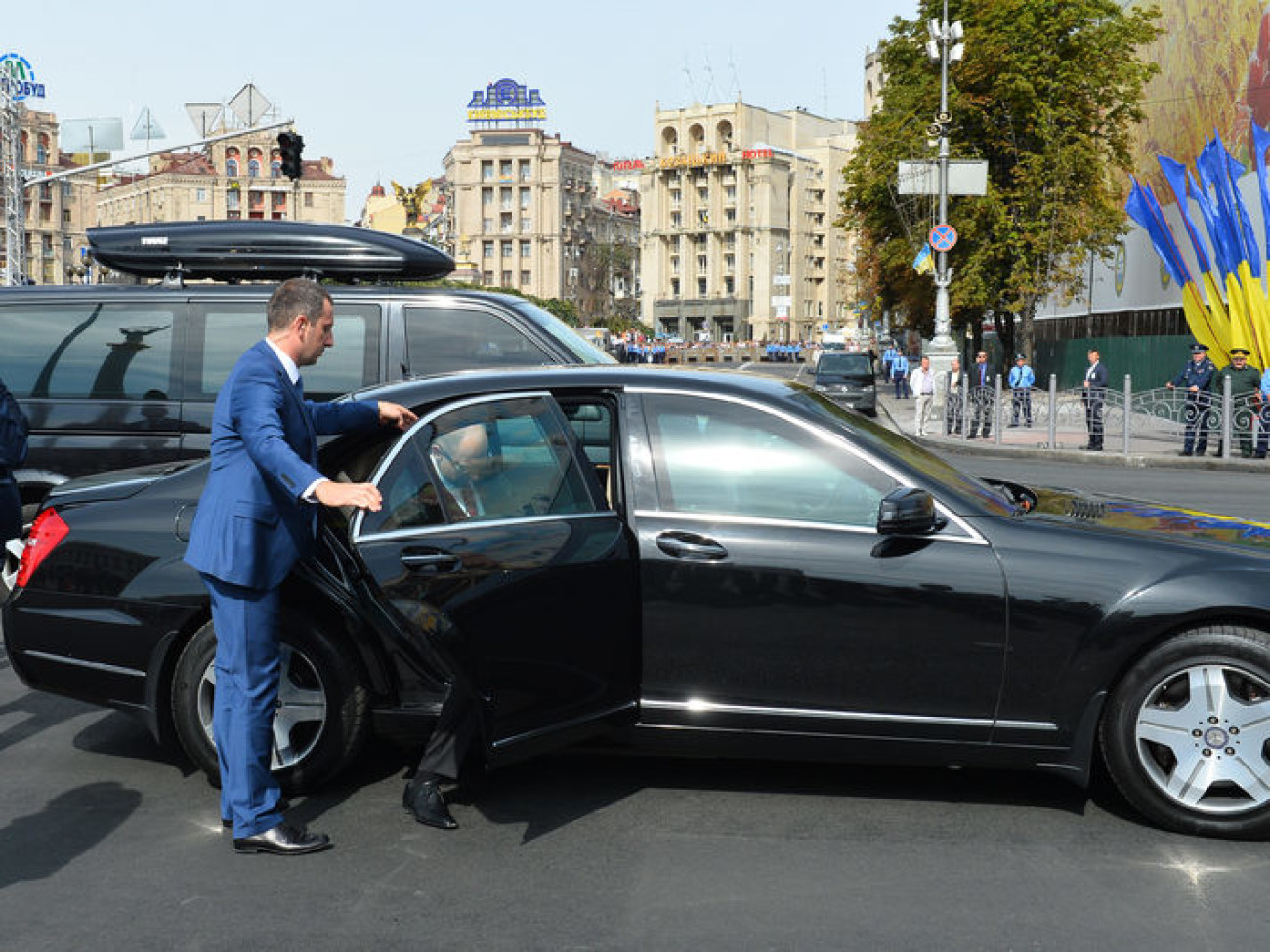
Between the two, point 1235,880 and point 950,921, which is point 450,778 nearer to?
point 950,921

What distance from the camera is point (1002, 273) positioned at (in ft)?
134

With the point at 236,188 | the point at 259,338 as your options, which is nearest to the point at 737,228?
the point at 236,188

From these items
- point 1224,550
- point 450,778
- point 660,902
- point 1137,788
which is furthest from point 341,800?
point 1224,550

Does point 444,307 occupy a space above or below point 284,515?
above

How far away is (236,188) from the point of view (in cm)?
14712

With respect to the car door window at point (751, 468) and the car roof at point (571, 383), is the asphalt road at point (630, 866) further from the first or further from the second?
the car roof at point (571, 383)

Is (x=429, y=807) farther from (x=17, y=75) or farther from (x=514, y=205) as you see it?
(x=514, y=205)

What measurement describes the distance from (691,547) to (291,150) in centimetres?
2795

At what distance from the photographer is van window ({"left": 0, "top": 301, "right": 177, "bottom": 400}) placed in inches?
321

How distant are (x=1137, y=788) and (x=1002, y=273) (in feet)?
125

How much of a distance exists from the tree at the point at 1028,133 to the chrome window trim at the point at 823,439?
3649 cm

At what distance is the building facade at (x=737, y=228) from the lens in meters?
149

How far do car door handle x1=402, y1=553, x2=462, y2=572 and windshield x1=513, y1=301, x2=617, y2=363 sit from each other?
3.53 m

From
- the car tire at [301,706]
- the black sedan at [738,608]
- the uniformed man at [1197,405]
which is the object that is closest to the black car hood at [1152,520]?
the black sedan at [738,608]
